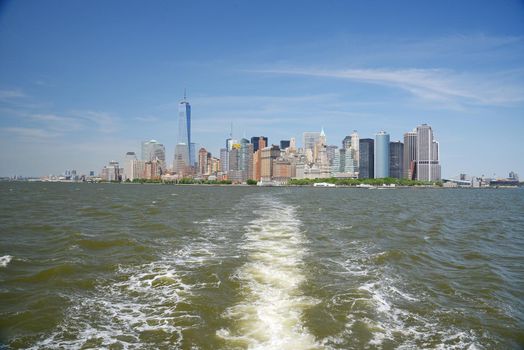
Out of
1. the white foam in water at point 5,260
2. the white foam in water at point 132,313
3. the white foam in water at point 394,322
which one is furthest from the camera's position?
the white foam in water at point 5,260

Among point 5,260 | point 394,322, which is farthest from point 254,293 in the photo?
point 5,260

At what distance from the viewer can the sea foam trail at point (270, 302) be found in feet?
31.5

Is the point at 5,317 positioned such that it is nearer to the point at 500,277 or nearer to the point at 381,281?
the point at 381,281

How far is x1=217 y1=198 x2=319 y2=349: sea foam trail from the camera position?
9609 mm

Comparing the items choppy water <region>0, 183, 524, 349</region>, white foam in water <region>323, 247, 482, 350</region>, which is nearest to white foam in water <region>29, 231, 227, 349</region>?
choppy water <region>0, 183, 524, 349</region>

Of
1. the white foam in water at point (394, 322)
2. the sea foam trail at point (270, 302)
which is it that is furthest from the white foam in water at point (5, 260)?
the white foam in water at point (394, 322)

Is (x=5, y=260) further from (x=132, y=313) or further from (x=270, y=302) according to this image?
(x=270, y=302)

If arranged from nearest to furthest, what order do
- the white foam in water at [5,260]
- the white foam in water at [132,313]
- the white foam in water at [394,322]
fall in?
1. the white foam in water at [132,313]
2. the white foam in water at [394,322]
3. the white foam in water at [5,260]

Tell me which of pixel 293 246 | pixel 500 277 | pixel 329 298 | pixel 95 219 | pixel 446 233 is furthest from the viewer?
pixel 95 219

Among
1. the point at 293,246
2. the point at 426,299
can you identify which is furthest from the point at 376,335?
the point at 293,246

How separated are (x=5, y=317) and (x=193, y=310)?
5252 mm

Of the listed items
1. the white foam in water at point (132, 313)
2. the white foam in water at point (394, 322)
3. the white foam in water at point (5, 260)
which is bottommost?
the white foam in water at point (394, 322)

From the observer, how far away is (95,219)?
34500 mm

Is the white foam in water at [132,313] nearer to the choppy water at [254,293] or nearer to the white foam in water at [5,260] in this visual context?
the choppy water at [254,293]
